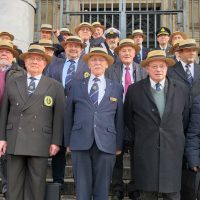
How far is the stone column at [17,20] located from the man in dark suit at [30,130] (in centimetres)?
451

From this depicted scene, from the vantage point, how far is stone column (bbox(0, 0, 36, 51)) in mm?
9504

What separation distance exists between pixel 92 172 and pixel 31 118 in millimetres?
897

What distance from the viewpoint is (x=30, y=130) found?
16.1 feet

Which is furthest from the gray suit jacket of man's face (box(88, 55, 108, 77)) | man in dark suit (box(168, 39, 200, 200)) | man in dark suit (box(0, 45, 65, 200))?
man in dark suit (box(168, 39, 200, 200))

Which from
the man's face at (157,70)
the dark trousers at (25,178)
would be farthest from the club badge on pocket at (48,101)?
the man's face at (157,70)

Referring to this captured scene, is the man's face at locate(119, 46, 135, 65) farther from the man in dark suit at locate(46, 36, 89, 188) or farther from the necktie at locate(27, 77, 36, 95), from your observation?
the necktie at locate(27, 77, 36, 95)

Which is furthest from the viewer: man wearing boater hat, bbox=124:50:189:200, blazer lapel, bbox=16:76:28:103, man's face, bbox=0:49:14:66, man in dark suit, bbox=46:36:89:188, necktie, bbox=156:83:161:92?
man in dark suit, bbox=46:36:89:188

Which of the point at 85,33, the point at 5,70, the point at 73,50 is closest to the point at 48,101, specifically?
the point at 5,70

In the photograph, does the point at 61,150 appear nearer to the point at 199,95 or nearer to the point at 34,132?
the point at 34,132

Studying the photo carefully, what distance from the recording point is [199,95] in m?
5.01

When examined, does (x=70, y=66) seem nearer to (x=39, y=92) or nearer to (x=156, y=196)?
(x=39, y=92)

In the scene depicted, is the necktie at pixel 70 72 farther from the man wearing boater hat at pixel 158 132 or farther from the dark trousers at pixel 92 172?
the dark trousers at pixel 92 172

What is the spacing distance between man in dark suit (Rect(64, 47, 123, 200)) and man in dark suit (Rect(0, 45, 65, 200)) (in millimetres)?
207

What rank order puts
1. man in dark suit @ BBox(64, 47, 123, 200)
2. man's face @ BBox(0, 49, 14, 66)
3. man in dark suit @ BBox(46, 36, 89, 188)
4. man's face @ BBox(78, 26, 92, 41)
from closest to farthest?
1. man in dark suit @ BBox(64, 47, 123, 200)
2. man's face @ BBox(0, 49, 14, 66)
3. man in dark suit @ BBox(46, 36, 89, 188)
4. man's face @ BBox(78, 26, 92, 41)
